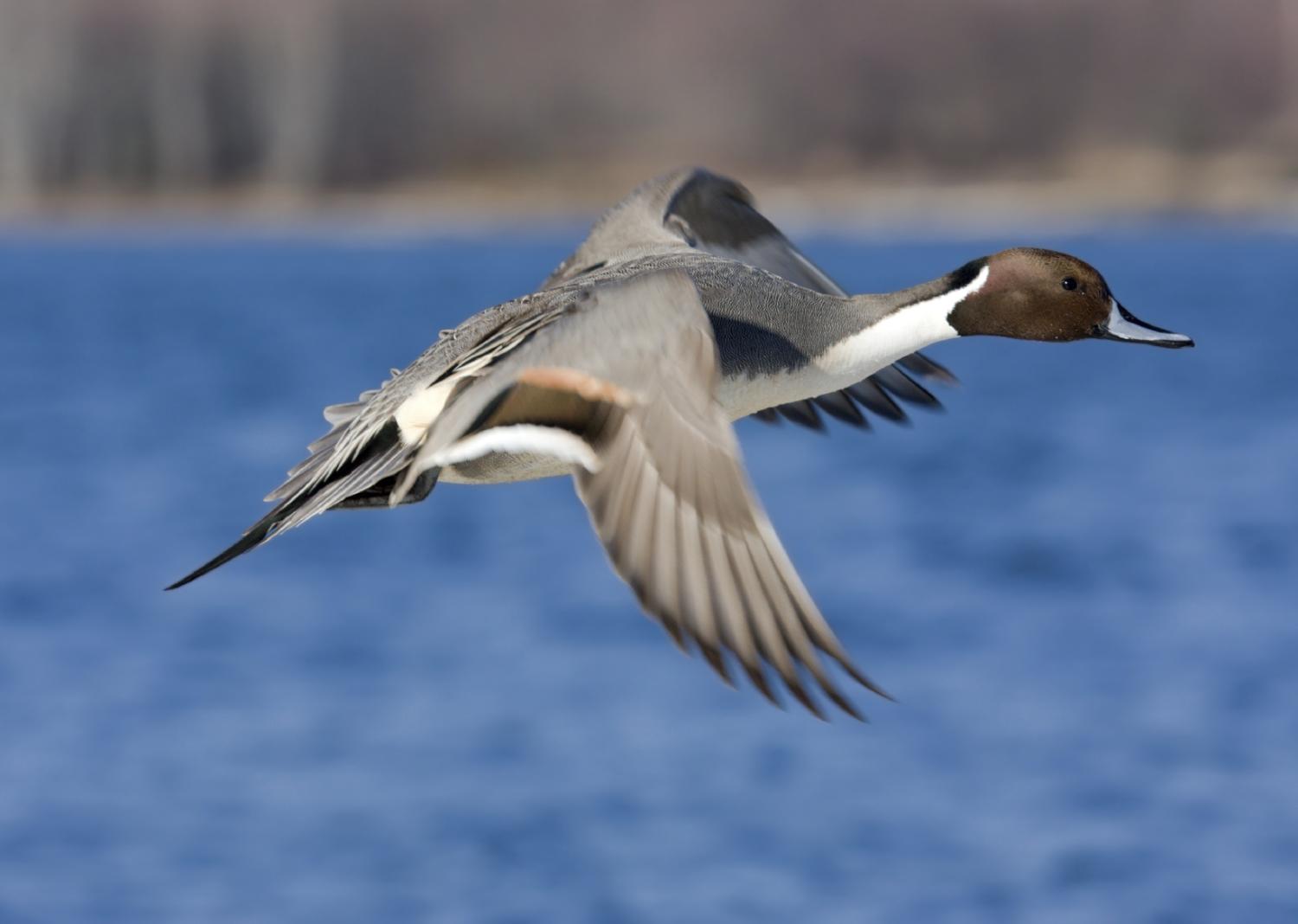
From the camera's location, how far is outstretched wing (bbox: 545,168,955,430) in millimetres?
4035

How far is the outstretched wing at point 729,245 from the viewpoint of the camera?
4035 millimetres

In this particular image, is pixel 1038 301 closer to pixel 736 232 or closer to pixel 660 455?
pixel 660 455

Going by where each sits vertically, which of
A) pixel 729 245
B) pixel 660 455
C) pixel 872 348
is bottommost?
pixel 660 455

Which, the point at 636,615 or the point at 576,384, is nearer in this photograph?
the point at 576,384

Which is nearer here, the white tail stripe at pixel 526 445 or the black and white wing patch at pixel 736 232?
the white tail stripe at pixel 526 445

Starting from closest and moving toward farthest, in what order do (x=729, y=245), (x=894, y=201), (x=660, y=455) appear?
(x=660, y=455), (x=729, y=245), (x=894, y=201)

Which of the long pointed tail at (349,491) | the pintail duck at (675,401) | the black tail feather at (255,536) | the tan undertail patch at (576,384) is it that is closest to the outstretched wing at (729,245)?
the pintail duck at (675,401)

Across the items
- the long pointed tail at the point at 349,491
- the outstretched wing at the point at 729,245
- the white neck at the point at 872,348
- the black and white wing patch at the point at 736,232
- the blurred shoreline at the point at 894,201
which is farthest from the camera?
the blurred shoreline at the point at 894,201

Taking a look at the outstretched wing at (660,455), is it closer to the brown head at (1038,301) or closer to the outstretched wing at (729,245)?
the brown head at (1038,301)

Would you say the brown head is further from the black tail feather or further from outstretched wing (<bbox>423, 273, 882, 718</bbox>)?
the black tail feather

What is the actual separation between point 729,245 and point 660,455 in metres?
1.64

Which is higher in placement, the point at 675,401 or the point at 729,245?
the point at 729,245

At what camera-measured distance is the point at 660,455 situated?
2.82m

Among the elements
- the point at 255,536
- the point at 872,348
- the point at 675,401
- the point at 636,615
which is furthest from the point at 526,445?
the point at 636,615
